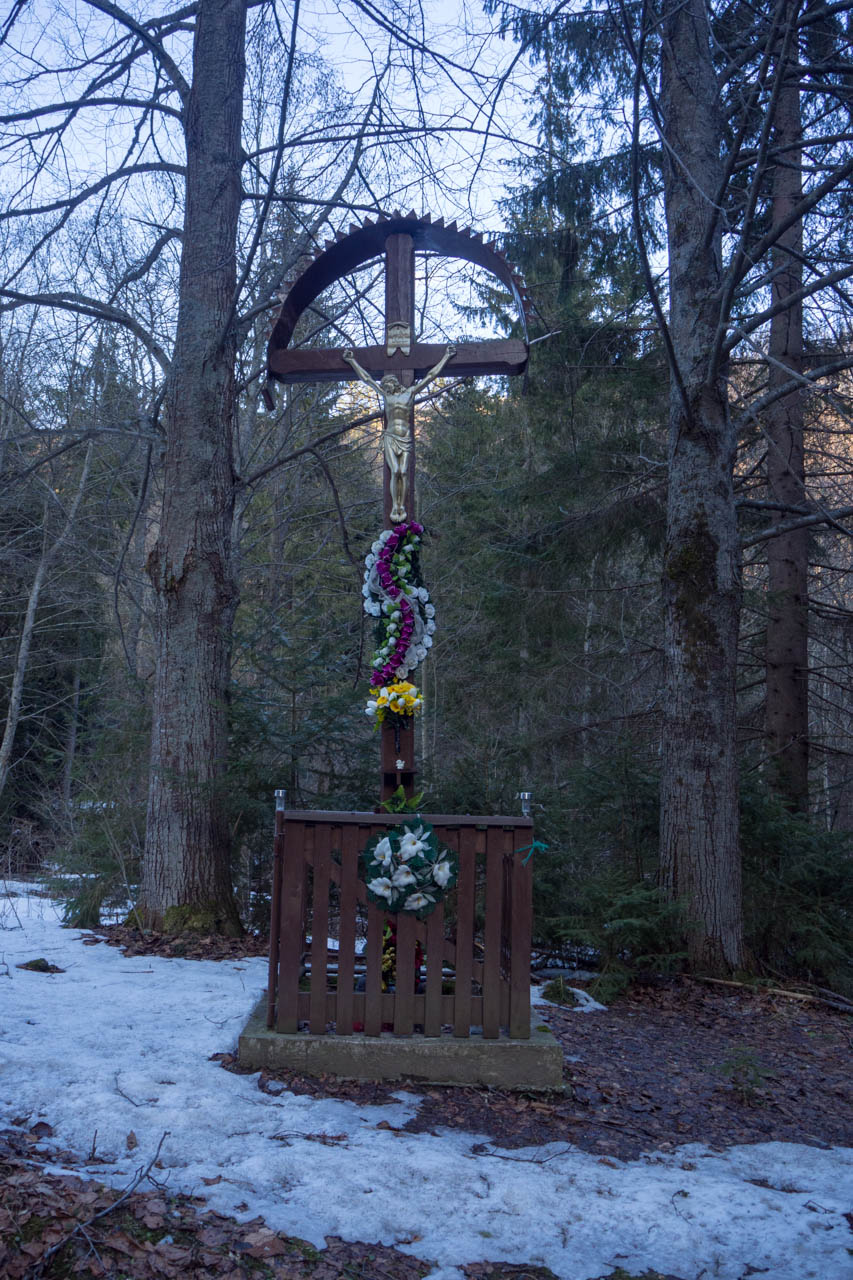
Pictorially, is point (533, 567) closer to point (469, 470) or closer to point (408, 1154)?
point (469, 470)

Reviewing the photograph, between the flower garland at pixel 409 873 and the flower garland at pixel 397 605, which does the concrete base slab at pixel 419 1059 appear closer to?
the flower garland at pixel 409 873

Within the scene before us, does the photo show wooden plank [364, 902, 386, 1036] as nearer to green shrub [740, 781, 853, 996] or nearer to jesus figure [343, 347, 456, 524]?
jesus figure [343, 347, 456, 524]

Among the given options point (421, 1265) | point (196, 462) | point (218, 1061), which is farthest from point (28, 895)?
point (421, 1265)

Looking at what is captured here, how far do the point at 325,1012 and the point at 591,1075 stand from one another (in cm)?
133

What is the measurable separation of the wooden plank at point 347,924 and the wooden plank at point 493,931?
2.00ft

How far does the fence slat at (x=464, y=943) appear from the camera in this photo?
13.8 ft

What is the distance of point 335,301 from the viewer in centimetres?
959

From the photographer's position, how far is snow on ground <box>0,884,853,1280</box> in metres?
2.77

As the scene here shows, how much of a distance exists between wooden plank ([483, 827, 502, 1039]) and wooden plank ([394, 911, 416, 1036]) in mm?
335

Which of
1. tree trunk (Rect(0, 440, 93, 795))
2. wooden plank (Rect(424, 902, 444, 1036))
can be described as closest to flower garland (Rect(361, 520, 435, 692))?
wooden plank (Rect(424, 902, 444, 1036))

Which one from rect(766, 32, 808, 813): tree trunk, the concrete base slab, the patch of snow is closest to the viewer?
the concrete base slab

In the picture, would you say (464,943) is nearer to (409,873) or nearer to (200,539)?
(409,873)

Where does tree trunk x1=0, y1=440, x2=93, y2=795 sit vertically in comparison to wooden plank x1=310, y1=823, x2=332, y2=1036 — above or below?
above

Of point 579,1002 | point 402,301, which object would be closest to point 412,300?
point 402,301
